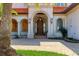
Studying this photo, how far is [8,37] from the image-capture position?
8.32 m

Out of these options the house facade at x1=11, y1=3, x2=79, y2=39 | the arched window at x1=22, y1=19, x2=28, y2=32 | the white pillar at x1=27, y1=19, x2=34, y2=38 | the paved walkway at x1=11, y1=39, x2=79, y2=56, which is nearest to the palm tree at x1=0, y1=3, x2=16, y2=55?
the paved walkway at x1=11, y1=39, x2=79, y2=56

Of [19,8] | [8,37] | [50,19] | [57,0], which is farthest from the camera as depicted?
[19,8]

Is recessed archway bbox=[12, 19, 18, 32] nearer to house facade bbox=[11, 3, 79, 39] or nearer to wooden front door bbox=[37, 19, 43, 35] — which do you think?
house facade bbox=[11, 3, 79, 39]

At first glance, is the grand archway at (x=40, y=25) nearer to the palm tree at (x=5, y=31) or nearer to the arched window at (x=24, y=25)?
the arched window at (x=24, y=25)

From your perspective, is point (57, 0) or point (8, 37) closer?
point (57, 0)

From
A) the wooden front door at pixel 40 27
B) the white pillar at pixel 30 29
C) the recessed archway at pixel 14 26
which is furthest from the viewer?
the wooden front door at pixel 40 27

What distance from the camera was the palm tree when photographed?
827 cm

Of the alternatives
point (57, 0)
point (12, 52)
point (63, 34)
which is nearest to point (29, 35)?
point (63, 34)

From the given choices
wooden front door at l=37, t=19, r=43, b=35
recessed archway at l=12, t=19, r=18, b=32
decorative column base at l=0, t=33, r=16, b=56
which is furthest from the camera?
wooden front door at l=37, t=19, r=43, b=35

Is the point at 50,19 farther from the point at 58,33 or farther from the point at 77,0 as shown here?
the point at 77,0

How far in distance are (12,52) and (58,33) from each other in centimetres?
2316

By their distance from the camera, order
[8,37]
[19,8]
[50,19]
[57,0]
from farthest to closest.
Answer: [19,8] < [50,19] < [8,37] < [57,0]

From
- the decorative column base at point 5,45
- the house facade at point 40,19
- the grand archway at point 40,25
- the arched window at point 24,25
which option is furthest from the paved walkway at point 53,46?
the grand archway at point 40,25

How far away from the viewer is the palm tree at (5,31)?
8275mm
